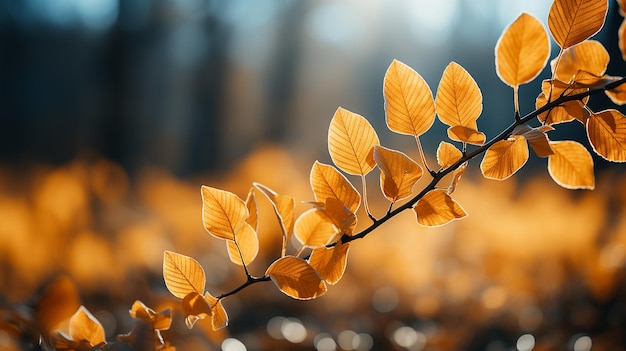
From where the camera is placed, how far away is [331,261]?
0.48 feet

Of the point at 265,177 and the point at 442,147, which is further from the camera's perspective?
the point at 265,177

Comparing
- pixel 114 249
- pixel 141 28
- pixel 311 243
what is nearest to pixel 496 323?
pixel 311 243

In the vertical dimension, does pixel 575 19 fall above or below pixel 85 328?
above

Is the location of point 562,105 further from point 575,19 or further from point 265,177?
point 265,177

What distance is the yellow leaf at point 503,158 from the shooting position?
0.14 meters

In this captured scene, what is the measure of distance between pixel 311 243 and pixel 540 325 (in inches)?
13.0

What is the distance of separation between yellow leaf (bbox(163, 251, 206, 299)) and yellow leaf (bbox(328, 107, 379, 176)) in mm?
50

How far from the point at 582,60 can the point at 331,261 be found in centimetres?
9

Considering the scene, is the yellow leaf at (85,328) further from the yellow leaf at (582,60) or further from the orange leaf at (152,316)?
the yellow leaf at (582,60)

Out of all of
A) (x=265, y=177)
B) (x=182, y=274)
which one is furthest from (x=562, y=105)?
(x=265, y=177)

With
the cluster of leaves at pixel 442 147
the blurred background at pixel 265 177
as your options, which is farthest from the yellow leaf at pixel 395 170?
the blurred background at pixel 265 177

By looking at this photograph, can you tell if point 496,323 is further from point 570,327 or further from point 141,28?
point 141,28

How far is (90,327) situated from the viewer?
0.16m

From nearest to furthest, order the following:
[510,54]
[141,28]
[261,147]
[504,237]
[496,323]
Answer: [510,54]
[496,323]
[504,237]
[261,147]
[141,28]
